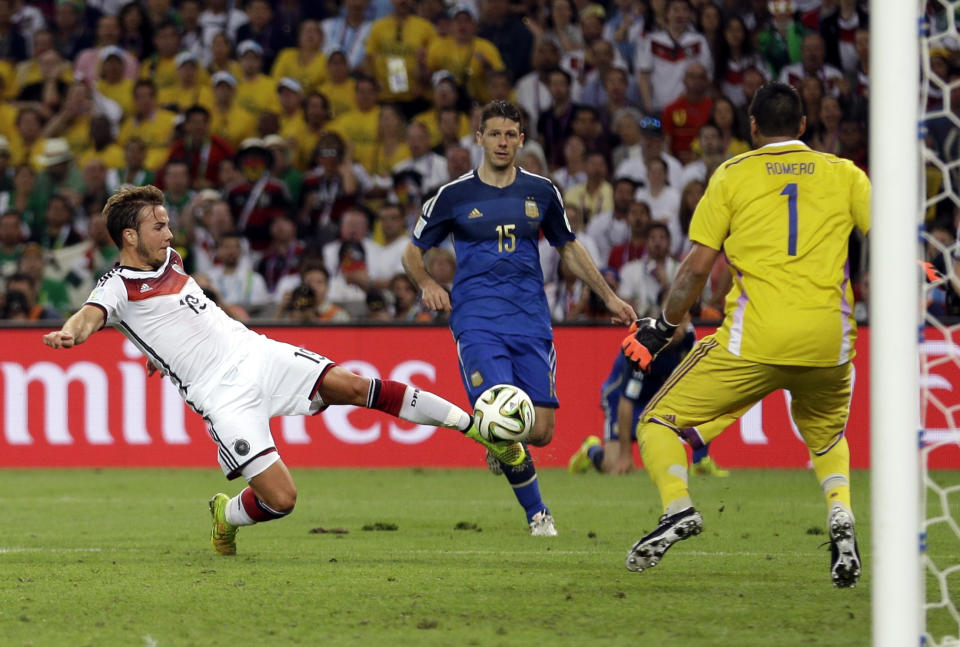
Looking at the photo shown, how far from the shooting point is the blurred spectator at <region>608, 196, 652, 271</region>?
14.2m

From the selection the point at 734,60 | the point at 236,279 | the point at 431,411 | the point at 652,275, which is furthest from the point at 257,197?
the point at 431,411

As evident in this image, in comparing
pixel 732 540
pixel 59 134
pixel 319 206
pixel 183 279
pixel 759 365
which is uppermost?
pixel 59 134

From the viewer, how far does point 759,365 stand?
5965 mm

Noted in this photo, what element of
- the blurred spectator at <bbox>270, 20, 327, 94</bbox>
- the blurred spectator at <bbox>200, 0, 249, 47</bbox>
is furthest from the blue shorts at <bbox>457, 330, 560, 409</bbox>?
the blurred spectator at <bbox>200, 0, 249, 47</bbox>

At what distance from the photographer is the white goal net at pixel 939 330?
454 centimetres

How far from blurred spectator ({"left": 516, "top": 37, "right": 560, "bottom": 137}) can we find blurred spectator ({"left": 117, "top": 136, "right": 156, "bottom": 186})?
4.29 m

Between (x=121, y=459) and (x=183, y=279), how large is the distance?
22.1 feet

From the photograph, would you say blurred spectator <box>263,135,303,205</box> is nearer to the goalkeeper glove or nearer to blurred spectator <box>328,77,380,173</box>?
blurred spectator <box>328,77,380,173</box>

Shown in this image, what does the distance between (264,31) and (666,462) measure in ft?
41.5

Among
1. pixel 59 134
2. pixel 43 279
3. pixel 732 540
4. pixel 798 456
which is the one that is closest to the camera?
pixel 732 540

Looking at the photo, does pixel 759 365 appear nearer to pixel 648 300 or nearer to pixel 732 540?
pixel 732 540

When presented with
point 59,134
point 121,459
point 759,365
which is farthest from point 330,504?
point 59,134

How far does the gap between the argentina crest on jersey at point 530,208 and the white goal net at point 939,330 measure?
6.98ft

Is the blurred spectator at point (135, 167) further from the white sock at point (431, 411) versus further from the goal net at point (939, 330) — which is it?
the white sock at point (431, 411)
